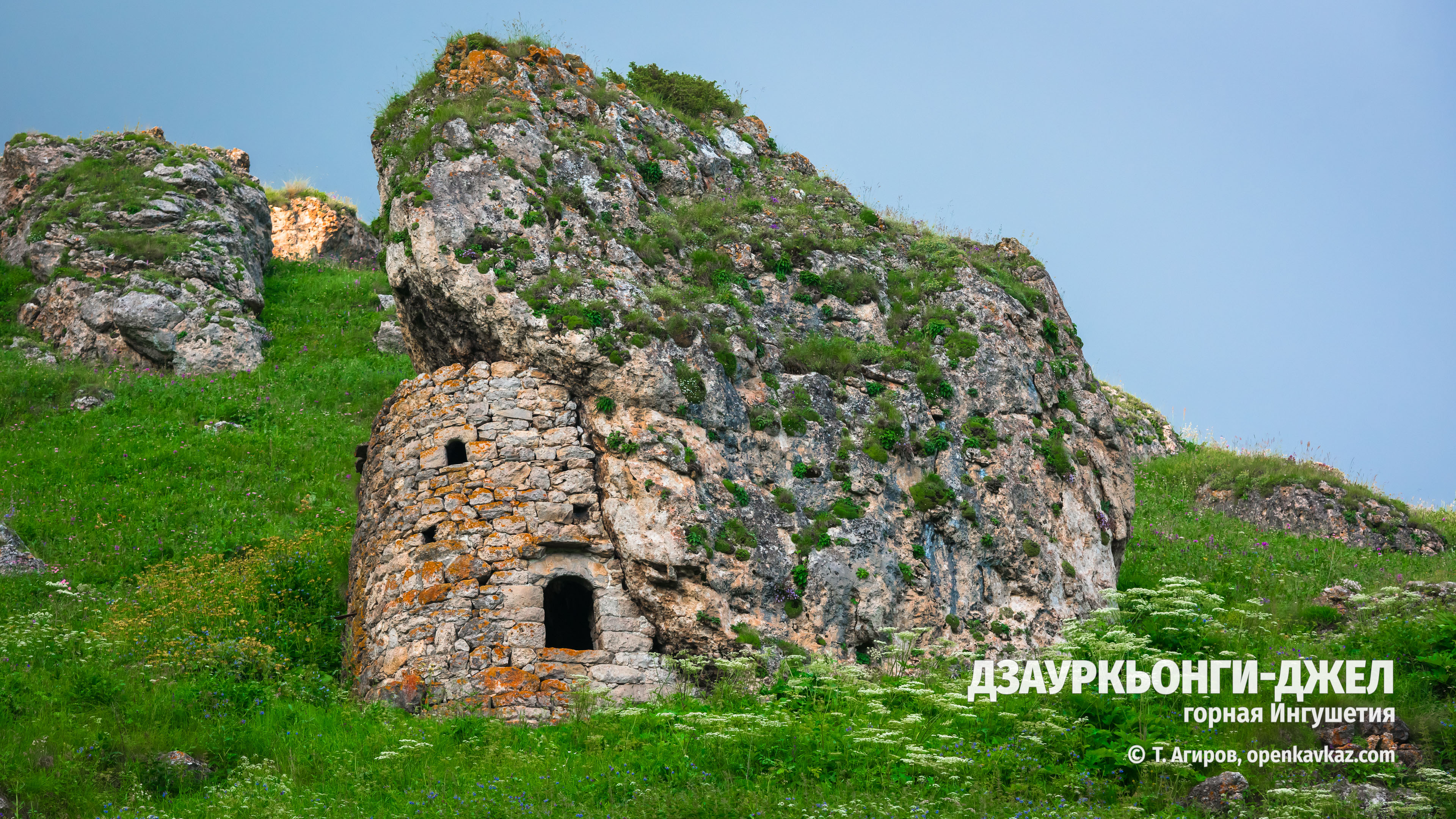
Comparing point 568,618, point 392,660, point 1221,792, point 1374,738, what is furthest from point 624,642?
point 1374,738

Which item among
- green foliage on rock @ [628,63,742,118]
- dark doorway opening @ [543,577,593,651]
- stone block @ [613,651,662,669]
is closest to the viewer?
stone block @ [613,651,662,669]

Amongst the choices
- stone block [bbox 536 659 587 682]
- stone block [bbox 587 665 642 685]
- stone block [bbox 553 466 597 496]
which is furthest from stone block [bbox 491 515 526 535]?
stone block [bbox 587 665 642 685]

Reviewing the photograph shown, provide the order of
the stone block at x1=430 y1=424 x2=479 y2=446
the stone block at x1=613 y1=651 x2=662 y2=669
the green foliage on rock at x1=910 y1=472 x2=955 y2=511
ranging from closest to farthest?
the stone block at x1=613 y1=651 x2=662 y2=669 → the stone block at x1=430 y1=424 x2=479 y2=446 → the green foliage on rock at x1=910 y1=472 x2=955 y2=511

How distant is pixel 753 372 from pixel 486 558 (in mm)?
5585

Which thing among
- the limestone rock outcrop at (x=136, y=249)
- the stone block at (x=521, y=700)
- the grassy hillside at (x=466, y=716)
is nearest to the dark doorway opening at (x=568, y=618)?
the stone block at (x=521, y=700)

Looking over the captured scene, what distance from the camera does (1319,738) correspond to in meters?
10.7

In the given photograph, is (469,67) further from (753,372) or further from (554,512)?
(554,512)

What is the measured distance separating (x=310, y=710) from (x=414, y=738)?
6.84ft

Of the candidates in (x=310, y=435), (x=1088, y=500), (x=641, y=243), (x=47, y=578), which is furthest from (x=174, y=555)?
(x=1088, y=500)

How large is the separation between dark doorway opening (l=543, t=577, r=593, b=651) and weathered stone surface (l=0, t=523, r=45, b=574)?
9099 millimetres

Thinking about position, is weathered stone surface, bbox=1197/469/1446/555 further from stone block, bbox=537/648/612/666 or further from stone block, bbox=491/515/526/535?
stone block, bbox=491/515/526/535

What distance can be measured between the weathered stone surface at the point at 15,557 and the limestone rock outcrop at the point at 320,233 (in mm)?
22840

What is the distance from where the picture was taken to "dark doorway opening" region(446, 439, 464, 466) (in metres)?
14.8

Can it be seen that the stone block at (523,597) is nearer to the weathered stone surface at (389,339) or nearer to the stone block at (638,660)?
the stone block at (638,660)
